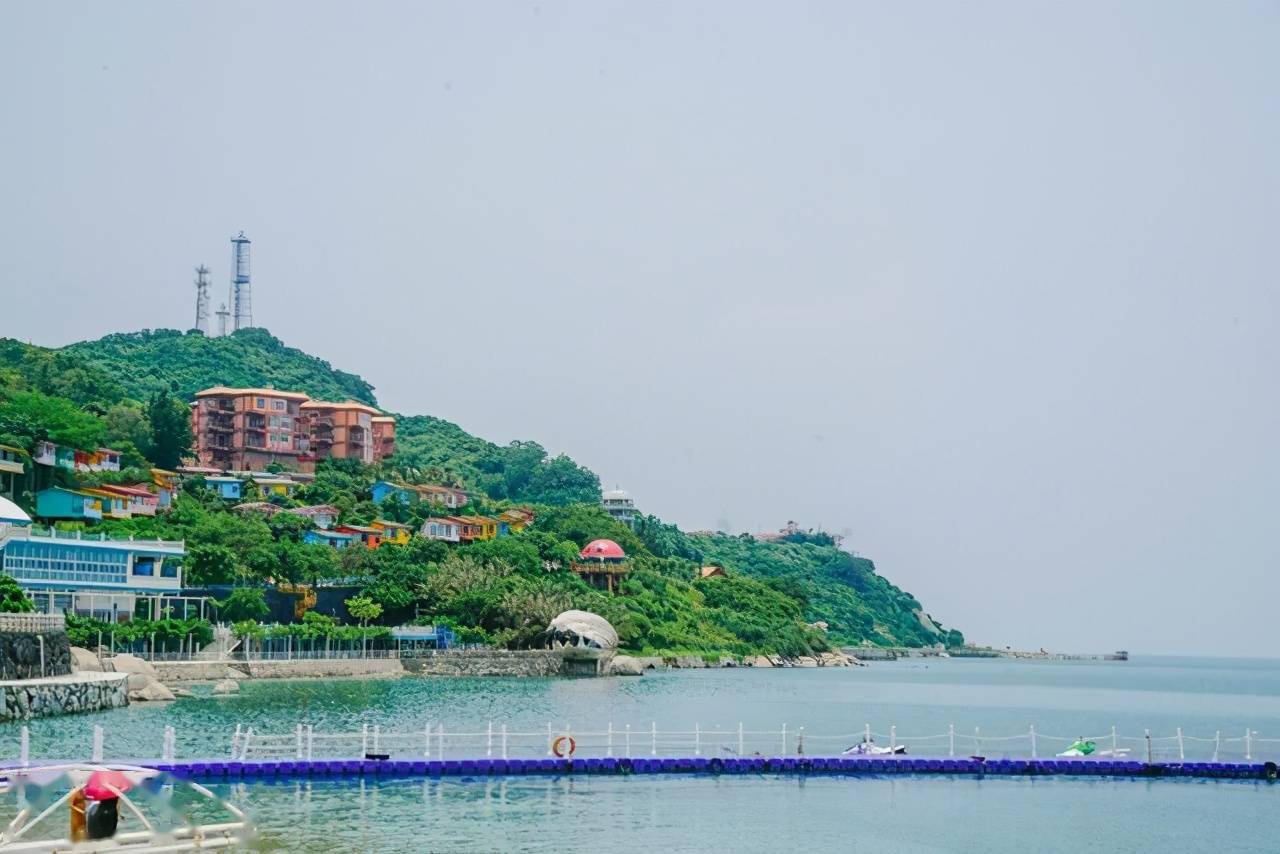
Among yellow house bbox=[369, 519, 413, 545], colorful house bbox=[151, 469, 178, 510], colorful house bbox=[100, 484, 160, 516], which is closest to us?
colorful house bbox=[100, 484, 160, 516]

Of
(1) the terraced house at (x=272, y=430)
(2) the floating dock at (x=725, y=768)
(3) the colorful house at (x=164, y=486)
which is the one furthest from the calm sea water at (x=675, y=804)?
(1) the terraced house at (x=272, y=430)

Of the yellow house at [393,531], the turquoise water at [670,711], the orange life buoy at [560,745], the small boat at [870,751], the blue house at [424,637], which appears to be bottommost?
the turquoise water at [670,711]

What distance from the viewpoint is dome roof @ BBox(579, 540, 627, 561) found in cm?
13862

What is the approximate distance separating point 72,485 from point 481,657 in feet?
111

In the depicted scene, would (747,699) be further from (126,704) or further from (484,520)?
(484,520)

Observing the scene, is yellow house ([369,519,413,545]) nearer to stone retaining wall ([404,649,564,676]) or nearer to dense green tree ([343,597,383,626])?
dense green tree ([343,597,383,626])

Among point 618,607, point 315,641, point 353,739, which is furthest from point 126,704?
point 618,607

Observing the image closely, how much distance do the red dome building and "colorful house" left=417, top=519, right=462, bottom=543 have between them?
1120cm

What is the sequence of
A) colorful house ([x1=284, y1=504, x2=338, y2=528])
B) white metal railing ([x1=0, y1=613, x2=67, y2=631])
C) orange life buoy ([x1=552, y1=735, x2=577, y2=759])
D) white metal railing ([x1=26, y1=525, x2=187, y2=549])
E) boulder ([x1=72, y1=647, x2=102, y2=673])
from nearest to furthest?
orange life buoy ([x1=552, y1=735, x2=577, y2=759]) → white metal railing ([x1=0, y1=613, x2=67, y2=631]) → boulder ([x1=72, y1=647, x2=102, y2=673]) → white metal railing ([x1=26, y1=525, x2=187, y2=549]) → colorful house ([x1=284, y1=504, x2=338, y2=528])

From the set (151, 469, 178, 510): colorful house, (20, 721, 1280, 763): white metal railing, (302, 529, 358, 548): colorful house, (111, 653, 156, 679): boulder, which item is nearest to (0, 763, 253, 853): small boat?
(20, 721, 1280, 763): white metal railing

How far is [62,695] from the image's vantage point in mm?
59031

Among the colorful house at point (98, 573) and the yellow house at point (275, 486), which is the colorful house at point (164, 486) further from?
the colorful house at point (98, 573)

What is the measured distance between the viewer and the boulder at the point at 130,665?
75.4 metres

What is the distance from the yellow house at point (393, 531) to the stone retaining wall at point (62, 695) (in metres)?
60.8
